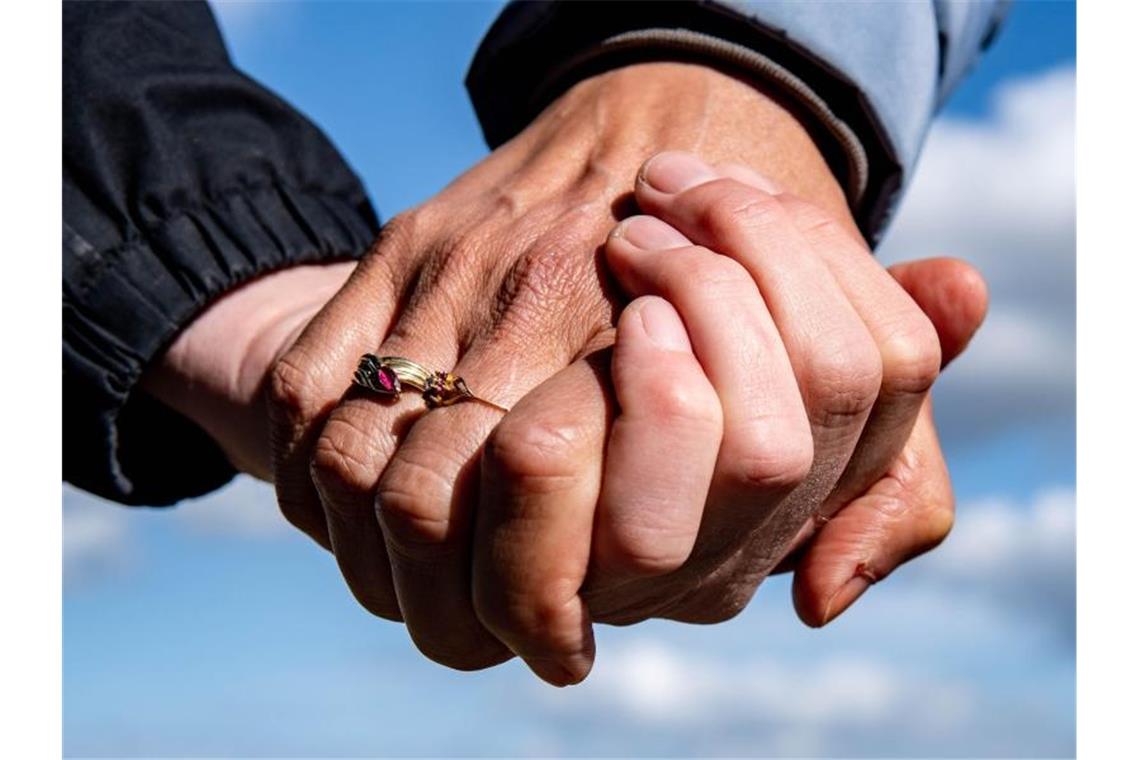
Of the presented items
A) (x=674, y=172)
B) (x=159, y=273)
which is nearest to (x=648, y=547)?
(x=674, y=172)

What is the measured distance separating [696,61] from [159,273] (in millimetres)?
845

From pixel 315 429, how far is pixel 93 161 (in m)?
0.80

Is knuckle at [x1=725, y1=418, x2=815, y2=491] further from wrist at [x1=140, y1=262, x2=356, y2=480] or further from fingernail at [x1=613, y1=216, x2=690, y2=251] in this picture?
wrist at [x1=140, y1=262, x2=356, y2=480]

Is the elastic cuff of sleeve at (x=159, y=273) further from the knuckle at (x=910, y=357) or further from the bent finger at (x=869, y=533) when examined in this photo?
the knuckle at (x=910, y=357)

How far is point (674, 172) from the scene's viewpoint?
4.56 feet

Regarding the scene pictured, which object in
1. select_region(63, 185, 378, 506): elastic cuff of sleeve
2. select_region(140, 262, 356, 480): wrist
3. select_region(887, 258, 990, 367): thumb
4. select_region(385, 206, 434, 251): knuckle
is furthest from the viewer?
select_region(63, 185, 378, 506): elastic cuff of sleeve

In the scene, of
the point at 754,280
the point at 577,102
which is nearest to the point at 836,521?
the point at 754,280

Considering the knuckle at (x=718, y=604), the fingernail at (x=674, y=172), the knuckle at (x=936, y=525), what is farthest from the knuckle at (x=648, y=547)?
the knuckle at (x=936, y=525)

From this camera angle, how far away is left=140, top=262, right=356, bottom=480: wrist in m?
1.78

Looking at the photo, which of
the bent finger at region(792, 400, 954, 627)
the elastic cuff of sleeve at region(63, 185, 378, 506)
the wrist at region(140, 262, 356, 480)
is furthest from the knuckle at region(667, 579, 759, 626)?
the elastic cuff of sleeve at region(63, 185, 378, 506)

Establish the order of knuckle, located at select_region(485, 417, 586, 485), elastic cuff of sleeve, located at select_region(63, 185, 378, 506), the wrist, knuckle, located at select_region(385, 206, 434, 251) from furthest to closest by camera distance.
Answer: elastic cuff of sleeve, located at select_region(63, 185, 378, 506)
the wrist
knuckle, located at select_region(385, 206, 434, 251)
knuckle, located at select_region(485, 417, 586, 485)

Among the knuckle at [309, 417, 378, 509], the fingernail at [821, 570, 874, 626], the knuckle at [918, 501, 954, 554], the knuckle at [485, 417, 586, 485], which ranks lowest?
the fingernail at [821, 570, 874, 626]

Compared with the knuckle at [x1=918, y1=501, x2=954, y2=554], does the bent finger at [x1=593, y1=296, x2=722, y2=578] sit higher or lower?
higher
